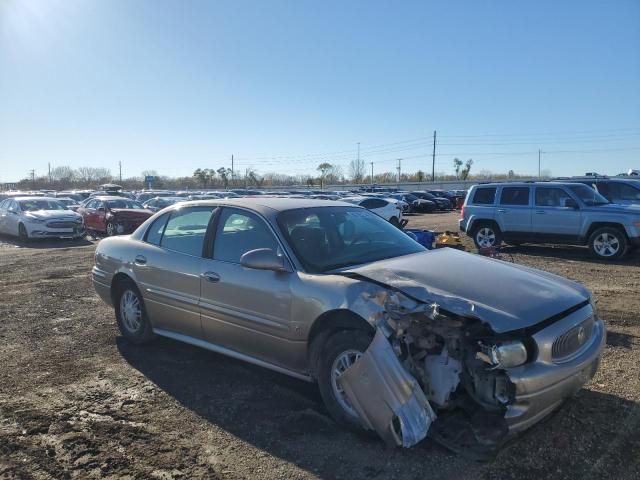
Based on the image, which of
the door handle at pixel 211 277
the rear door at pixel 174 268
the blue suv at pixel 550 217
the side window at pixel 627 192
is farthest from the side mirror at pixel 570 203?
the door handle at pixel 211 277

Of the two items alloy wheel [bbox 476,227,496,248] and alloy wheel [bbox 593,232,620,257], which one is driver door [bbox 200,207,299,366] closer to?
alloy wheel [bbox 593,232,620,257]

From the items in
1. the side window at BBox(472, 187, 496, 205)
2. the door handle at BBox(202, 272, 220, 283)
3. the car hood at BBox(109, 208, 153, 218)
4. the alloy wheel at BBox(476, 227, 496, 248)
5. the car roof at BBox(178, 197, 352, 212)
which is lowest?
the alloy wheel at BBox(476, 227, 496, 248)

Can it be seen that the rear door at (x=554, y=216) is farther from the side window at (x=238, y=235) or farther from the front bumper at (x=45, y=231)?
the front bumper at (x=45, y=231)

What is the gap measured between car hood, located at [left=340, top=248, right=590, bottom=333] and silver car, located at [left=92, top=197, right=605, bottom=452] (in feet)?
0.04

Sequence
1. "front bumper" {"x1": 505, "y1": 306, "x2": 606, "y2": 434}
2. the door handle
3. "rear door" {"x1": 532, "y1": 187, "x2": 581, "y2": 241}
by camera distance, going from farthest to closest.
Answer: "rear door" {"x1": 532, "y1": 187, "x2": 581, "y2": 241} < the door handle < "front bumper" {"x1": 505, "y1": 306, "x2": 606, "y2": 434}

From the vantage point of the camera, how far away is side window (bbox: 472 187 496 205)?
46.1ft

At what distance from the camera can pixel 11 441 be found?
3623mm

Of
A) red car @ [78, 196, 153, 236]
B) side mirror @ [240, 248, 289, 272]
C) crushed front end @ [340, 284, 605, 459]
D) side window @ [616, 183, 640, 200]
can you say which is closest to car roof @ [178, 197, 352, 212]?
side mirror @ [240, 248, 289, 272]

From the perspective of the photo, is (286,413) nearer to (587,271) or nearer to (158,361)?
(158,361)

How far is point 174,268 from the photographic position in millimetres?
5020

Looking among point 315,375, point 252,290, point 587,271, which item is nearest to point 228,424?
point 315,375

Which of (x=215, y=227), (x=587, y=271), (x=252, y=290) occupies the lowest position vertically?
(x=587, y=271)

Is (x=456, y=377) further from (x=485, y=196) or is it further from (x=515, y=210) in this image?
(x=485, y=196)

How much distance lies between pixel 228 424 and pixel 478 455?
176 cm
